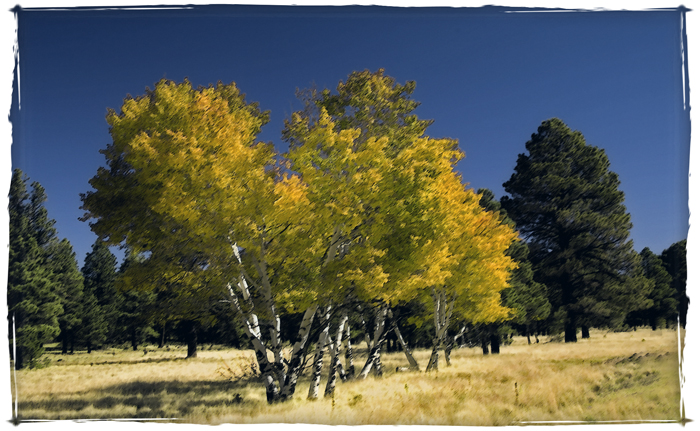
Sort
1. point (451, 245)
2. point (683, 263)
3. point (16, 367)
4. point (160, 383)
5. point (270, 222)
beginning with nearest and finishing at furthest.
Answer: point (683, 263)
point (16, 367)
point (270, 222)
point (451, 245)
point (160, 383)

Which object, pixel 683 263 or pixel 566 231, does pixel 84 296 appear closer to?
pixel 566 231

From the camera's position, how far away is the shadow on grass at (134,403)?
357 inches

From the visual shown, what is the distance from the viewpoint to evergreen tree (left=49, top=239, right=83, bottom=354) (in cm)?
1931

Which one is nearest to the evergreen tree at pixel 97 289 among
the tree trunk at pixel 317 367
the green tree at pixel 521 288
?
the tree trunk at pixel 317 367

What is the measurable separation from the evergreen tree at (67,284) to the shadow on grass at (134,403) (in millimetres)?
6532

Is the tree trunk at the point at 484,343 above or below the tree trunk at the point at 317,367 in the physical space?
below

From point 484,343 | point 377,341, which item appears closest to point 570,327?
point 484,343

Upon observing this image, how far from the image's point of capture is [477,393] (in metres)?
9.99

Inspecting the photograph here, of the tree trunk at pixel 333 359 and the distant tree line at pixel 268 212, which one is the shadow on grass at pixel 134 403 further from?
the tree trunk at pixel 333 359

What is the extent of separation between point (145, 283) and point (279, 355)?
3530 millimetres

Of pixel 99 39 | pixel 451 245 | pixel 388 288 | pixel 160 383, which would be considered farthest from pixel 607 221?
pixel 99 39

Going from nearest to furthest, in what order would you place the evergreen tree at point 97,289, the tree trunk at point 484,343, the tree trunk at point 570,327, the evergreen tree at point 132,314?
the tree trunk at point 484,343, the tree trunk at point 570,327, the evergreen tree at point 132,314, the evergreen tree at point 97,289

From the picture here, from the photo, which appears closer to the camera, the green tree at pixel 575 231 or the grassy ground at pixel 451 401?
the grassy ground at pixel 451 401

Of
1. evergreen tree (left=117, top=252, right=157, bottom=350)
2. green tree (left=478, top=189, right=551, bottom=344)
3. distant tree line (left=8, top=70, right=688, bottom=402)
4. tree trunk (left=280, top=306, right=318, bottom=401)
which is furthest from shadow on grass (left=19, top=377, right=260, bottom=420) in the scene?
green tree (left=478, top=189, right=551, bottom=344)
